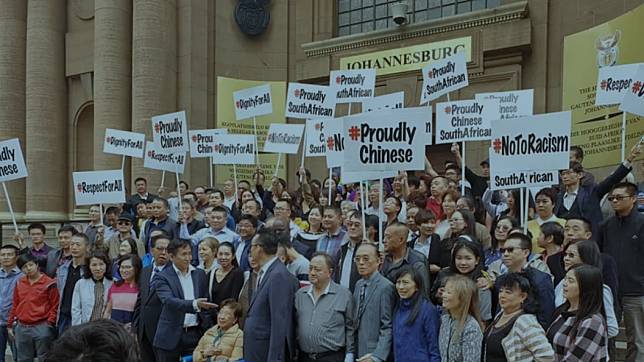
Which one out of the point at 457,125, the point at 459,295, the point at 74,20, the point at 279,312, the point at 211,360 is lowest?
the point at 211,360

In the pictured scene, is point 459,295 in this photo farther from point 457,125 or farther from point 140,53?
point 140,53

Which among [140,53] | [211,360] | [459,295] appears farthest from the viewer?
[140,53]

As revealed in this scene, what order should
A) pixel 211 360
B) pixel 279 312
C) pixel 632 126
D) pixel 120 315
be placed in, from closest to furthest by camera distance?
1. pixel 279 312
2. pixel 211 360
3. pixel 120 315
4. pixel 632 126

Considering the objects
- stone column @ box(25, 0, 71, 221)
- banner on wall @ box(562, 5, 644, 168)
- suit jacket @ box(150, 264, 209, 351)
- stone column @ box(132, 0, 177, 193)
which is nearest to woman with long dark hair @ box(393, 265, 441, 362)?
suit jacket @ box(150, 264, 209, 351)

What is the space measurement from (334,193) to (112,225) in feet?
11.6

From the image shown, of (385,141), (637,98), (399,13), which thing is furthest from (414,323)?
(399,13)

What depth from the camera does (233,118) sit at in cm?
1730

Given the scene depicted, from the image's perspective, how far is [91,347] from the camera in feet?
5.97

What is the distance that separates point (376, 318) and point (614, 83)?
17.2ft

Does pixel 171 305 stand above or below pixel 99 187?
below

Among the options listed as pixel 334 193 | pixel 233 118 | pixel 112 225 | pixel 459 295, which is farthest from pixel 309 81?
pixel 459 295

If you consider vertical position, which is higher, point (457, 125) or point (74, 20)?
point (74, 20)

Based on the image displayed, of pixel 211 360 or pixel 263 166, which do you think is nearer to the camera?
pixel 211 360

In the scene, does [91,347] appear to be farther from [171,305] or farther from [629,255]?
[629,255]
